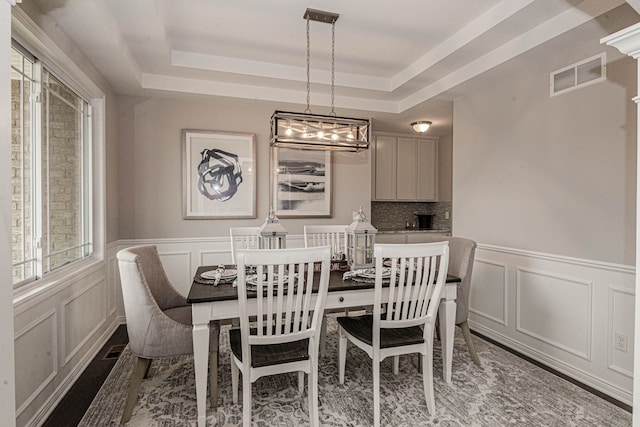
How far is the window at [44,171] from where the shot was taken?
205 centimetres

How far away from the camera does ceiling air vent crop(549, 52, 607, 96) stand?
250 cm

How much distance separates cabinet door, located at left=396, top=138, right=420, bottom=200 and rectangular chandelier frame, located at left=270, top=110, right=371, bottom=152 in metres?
3.29

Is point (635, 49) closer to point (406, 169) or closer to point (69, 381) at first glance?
point (69, 381)

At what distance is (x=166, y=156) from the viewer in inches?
154

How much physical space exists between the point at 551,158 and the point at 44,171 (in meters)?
3.75

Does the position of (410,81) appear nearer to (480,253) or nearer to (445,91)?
(445,91)

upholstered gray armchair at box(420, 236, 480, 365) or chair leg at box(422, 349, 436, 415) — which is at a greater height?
upholstered gray armchair at box(420, 236, 480, 365)

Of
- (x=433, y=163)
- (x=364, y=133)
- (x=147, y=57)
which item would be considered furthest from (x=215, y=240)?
(x=433, y=163)

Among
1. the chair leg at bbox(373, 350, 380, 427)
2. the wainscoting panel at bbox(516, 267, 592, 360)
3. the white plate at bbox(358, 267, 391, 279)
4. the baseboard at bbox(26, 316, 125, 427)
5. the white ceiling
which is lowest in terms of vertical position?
the baseboard at bbox(26, 316, 125, 427)

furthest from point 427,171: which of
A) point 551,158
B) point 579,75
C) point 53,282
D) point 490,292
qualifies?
point 53,282

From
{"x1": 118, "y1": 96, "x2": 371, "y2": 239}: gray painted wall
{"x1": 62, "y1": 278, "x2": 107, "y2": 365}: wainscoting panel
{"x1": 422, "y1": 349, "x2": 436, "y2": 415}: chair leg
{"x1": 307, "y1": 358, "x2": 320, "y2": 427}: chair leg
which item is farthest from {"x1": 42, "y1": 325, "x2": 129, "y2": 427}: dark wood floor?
{"x1": 422, "y1": 349, "x2": 436, "y2": 415}: chair leg

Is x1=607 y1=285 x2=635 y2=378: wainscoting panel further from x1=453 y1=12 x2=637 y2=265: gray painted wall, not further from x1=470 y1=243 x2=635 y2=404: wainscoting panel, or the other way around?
x1=453 y1=12 x2=637 y2=265: gray painted wall

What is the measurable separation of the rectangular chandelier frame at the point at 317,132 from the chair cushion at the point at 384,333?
133 cm

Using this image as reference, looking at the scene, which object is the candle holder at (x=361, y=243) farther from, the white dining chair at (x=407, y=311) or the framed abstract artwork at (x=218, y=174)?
the framed abstract artwork at (x=218, y=174)
